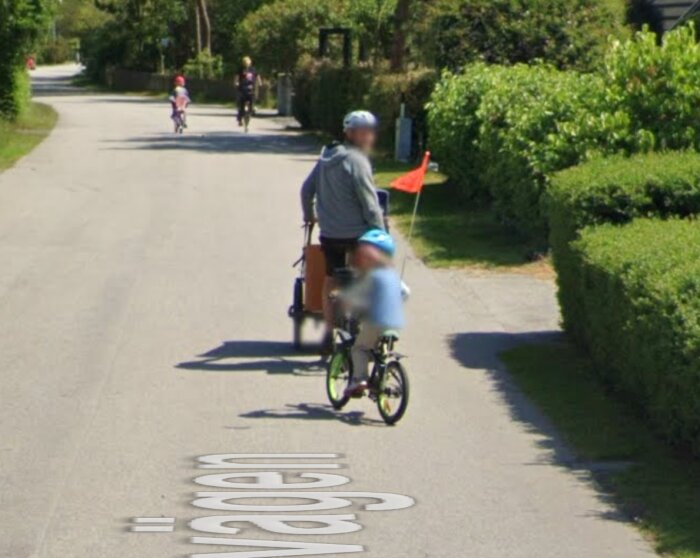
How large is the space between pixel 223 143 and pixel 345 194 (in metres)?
24.5

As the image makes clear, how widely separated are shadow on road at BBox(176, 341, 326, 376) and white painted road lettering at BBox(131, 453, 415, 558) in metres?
2.30

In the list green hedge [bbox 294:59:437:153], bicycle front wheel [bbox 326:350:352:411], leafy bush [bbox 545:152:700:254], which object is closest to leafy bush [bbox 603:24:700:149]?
leafy bush [bbox 545:152:700:254]

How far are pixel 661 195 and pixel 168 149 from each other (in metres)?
22.1

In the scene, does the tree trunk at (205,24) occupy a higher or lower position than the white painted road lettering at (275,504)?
higher

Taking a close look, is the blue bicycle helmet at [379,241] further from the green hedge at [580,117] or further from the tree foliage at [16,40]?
the tree foliage at [16,40]

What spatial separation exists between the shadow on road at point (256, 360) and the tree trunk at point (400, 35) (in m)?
19.7

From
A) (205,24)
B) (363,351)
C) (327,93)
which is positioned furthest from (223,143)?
(205,24)

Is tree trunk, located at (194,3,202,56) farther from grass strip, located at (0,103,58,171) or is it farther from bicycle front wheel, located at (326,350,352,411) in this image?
bicycle front wheel, located at (326,350,352,411)

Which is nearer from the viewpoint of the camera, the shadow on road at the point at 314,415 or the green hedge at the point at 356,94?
the shadow on road at the point at 314,415

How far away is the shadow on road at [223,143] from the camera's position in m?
32.4

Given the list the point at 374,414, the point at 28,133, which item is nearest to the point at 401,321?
the point at 374,414

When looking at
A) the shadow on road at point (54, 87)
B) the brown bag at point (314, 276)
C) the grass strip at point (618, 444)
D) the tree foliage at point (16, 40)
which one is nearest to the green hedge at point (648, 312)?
the grass strip at point (618, 444)

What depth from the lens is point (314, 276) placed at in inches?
438

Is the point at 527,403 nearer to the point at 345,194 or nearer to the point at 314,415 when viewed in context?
the point at 314,415
